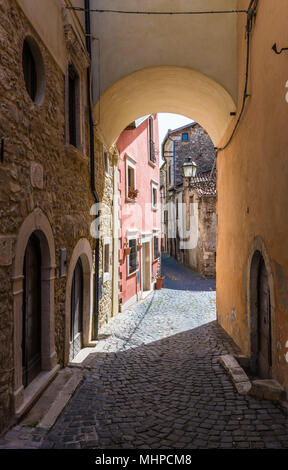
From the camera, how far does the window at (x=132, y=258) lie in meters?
12.1

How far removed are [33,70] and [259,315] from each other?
16.4 ft

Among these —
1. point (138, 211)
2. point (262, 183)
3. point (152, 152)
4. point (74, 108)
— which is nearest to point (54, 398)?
point (262, 183)

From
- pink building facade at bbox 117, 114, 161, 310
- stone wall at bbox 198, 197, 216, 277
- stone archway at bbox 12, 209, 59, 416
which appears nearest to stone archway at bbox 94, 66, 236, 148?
pink building facade at bbox 117, 114, 161, 310

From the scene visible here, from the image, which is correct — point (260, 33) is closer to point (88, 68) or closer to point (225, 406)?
point (88, 68)

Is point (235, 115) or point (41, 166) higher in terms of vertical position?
point (235, 115)

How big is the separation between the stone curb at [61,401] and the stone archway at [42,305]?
0.24 metres

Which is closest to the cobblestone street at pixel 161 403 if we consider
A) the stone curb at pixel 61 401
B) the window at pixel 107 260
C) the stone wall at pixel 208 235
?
the stone curb at pixel 61 401

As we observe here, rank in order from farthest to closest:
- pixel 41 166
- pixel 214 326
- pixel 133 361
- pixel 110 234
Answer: pixel 110 234
pixel 214 326
pixel 133 361
pixel 41 166

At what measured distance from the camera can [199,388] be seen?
4945 mm

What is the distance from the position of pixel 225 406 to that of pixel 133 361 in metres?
2.24

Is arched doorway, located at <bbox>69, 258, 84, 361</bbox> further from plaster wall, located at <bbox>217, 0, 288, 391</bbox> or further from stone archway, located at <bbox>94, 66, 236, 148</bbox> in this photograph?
stone archway, located at <bbox>94, 66, 236, 148</bbox>

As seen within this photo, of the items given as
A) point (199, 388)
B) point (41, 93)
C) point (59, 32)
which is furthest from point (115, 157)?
point (199, 388)

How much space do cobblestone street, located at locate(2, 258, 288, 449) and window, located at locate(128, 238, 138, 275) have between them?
4003mm

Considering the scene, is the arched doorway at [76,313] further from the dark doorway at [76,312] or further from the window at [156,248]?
the window at [156,248]
